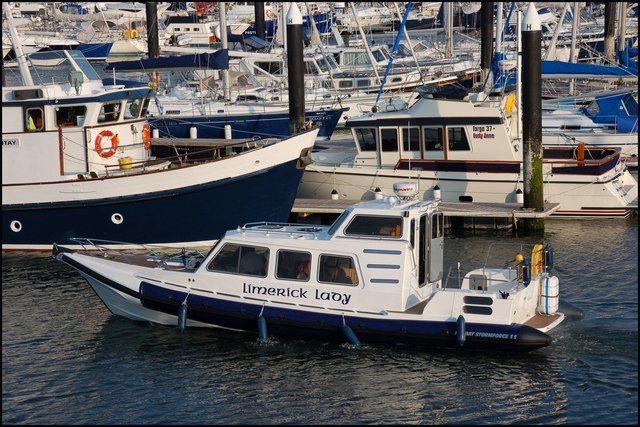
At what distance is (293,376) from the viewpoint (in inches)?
711

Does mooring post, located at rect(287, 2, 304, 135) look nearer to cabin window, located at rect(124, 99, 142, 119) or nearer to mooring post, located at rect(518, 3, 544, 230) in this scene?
cabin window, located at rect(124, 99, 142, 119)

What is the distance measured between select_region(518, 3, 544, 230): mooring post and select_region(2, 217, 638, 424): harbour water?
6.35 m

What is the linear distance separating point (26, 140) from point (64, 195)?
5.43ft

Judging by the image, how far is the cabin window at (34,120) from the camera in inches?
1055

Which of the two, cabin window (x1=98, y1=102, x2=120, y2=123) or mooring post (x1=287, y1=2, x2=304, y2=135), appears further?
mooring post (x1=287, y1=2, x2=304, y2=135)

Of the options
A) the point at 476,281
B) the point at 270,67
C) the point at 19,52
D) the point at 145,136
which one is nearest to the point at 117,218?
the point at 145,136

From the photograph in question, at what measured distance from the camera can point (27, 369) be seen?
18844mm

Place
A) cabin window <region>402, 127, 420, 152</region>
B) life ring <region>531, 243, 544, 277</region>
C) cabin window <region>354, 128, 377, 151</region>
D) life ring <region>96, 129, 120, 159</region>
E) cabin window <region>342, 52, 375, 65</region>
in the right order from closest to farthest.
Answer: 1. life ring <region>531, 243, 544, 277</region>
2. life ring <region>96, 129, 120, 159</region>
3. cabin window <region>402, 127, 420, 152</region>
4. cabin window <region>354, 128, 377, 151</region>
5. cabin window <region>342, 52, 375, 65</region>

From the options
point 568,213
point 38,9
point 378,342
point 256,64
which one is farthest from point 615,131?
point 38,9

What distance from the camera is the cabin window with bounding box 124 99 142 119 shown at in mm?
27938

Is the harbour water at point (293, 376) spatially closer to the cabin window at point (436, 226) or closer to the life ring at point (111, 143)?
the cabin window at point (436, 226)

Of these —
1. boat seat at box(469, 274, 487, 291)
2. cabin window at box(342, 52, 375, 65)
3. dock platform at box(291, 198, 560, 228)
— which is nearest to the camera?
boat seat at box(469, 274, 487, 291)

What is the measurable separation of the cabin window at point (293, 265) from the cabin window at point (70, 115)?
31.9 ft

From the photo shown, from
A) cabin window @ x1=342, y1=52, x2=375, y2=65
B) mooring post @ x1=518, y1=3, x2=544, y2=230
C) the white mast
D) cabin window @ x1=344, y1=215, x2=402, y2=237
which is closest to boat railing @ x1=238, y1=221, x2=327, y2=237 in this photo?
cabin window @ x1=344, y1=215, x2=402, y2=237
